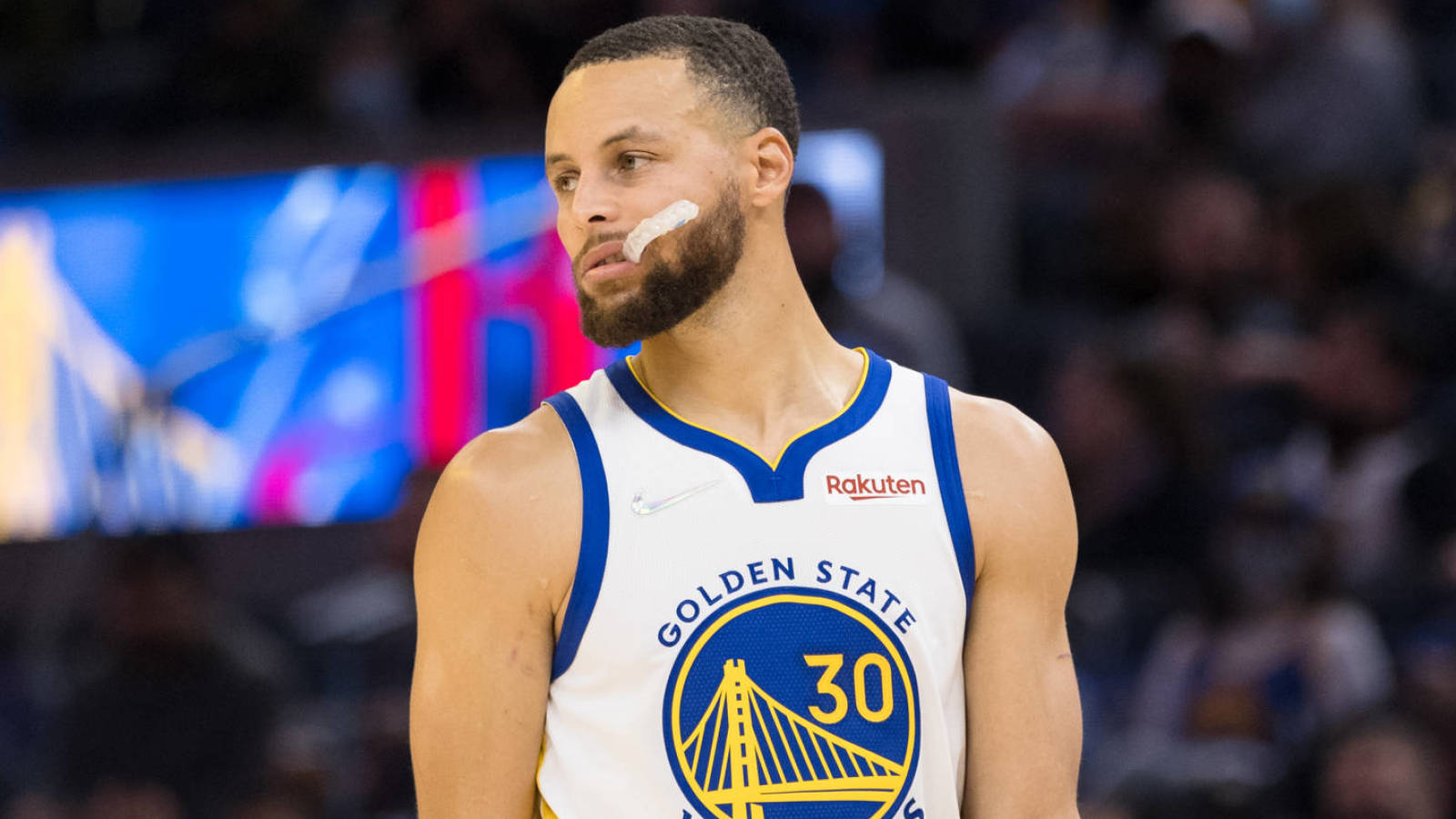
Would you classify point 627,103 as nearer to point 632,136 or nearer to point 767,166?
point 632,136

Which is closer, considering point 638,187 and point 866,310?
point 638,187

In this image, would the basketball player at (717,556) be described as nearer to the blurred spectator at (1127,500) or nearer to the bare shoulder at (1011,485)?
the bare shoulder at (1011,485)

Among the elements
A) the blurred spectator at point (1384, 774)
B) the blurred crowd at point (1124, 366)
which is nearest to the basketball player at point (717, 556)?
the blurred crowd at point (1124, 366)

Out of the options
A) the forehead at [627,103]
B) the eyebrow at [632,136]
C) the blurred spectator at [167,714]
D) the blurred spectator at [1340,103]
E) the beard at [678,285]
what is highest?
the blurred spectator at [1340,103]

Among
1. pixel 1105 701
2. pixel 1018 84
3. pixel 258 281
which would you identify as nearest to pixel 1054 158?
pixel 1018 84

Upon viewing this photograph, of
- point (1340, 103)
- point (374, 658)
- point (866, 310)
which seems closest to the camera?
point (866, 310)

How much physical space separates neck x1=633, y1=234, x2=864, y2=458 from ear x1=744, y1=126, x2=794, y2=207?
9cm

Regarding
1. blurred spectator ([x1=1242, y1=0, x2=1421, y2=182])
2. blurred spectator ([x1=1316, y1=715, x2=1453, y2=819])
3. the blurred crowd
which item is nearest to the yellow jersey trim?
the blurred crowd

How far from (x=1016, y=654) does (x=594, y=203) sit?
877 mm

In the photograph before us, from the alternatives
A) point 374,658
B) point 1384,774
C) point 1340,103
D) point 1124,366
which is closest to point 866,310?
point 1124,366

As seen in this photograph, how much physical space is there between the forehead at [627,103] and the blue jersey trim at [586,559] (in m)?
0.44

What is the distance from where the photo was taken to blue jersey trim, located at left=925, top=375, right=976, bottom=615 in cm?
275

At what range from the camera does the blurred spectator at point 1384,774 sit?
524cm

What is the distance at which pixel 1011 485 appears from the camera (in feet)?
9.18
